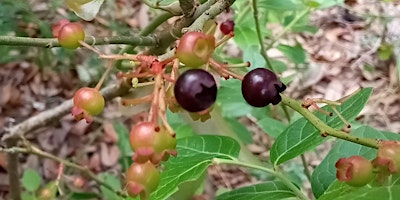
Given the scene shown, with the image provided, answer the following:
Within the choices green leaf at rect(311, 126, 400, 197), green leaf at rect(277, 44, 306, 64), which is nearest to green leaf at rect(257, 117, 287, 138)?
green leaf at rect(277, 44, 306, 64)

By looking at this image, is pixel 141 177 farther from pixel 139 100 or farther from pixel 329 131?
pixel 329 131

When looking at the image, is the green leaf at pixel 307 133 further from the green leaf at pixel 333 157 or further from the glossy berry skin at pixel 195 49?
the glossy berry skin at pixel 195 49

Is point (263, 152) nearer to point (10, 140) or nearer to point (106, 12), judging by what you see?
point (106, 12)

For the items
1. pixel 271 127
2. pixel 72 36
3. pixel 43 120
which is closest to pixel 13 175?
pixel 43 120

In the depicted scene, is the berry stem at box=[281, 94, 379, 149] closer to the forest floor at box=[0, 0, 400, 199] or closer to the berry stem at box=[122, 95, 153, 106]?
the berry stem at box=[122, 95, 153, 106]

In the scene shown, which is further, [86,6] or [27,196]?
[27,196]

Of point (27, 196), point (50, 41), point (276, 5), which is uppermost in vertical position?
point (50, 41)

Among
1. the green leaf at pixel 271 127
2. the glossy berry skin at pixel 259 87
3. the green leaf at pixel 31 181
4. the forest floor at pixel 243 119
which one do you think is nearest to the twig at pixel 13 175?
the green leaf at pixel 31 181
